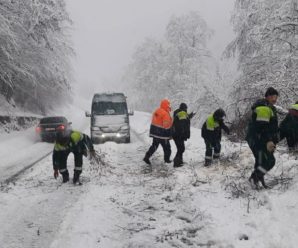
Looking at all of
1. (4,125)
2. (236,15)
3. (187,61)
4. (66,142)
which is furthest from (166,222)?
(187,61)

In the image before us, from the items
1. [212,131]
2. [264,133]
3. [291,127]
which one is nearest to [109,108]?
[212,131]

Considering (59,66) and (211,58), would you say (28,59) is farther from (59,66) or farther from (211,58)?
(211,58)

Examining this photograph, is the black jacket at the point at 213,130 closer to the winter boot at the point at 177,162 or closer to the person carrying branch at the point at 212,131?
the person carrying branch at the point at 212,131

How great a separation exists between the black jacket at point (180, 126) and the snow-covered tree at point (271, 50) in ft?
13.2

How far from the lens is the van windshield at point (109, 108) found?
2053cm

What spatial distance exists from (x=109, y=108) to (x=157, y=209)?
43.5 feet

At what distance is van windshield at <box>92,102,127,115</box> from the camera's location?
67.4 feet

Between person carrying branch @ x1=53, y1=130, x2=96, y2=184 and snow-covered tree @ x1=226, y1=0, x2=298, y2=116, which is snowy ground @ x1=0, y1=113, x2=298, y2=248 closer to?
person carrying branch @ x1=53, y1=130, x2=96, y2=184

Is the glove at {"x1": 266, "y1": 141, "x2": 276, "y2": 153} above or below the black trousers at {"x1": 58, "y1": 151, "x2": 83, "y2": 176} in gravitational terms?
above

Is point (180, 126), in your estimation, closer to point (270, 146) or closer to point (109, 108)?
point (270, 146)

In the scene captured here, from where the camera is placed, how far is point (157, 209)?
25.8 feet

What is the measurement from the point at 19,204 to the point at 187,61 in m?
36.1

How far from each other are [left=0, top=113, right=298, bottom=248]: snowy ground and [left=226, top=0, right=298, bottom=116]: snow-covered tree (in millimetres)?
4644

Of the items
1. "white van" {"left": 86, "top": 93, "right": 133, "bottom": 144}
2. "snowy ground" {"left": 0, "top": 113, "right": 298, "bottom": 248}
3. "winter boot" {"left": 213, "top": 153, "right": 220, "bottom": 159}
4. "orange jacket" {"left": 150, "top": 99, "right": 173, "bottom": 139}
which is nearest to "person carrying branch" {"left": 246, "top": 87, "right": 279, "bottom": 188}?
"snowy ground" {"left": 0, "top": 113, "right": 298, "bottom": 248}
